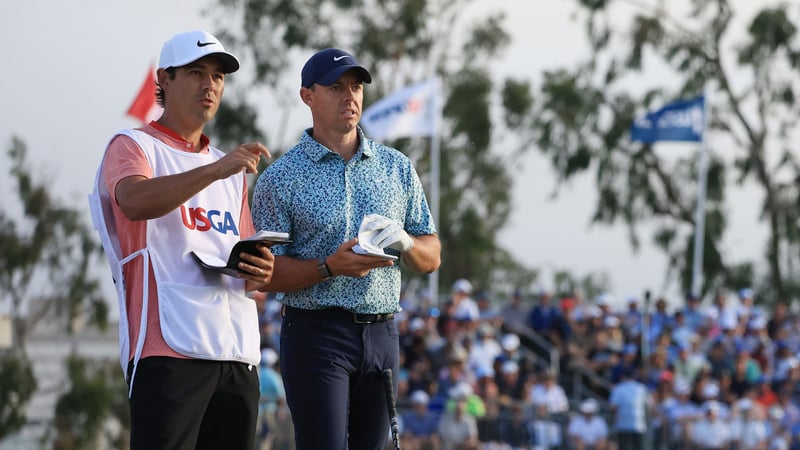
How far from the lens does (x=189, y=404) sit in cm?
463

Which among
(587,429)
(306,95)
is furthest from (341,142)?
A: (587,429)

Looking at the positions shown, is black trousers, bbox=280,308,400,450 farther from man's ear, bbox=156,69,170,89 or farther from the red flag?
the red flag

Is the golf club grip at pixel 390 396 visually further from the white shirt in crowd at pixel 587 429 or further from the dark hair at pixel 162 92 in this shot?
the white shirt in crowd at pixel 587 429

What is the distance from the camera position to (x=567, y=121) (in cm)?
3572

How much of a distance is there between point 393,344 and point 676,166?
30.4 m

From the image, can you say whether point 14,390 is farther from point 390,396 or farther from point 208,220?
point 208,220

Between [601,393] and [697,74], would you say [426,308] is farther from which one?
[697,74]

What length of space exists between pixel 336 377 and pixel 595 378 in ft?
45.6

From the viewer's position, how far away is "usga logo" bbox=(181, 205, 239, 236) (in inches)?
186

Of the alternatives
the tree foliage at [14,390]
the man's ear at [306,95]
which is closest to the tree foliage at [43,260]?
the tree foliage at [14,390]

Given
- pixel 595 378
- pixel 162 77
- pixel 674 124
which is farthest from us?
pixel 674 124

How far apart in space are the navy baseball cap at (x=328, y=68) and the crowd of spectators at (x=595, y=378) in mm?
8638

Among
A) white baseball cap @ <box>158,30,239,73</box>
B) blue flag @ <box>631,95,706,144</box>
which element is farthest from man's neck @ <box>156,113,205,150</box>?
blue flag @ <box>631,95,706,144</box>

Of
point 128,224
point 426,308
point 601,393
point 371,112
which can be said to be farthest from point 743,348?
point 128,224
